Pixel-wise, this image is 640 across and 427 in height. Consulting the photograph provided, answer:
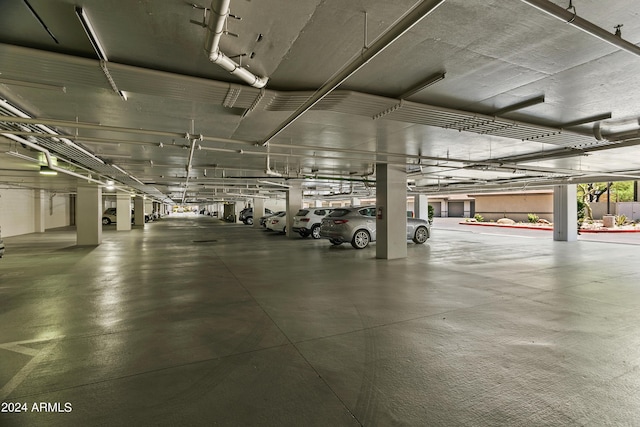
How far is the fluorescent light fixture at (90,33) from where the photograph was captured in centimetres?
240

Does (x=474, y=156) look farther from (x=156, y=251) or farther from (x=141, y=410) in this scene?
(x=156, y=251)

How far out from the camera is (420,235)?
12195 millimetres

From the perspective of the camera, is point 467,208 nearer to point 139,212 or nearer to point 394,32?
point 139,212

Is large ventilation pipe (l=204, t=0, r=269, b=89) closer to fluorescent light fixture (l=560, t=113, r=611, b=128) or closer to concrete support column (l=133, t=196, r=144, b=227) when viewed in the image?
fluorescent light fixture (l=560, t=113, r=611, b=128)

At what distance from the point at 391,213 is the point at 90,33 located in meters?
7.64

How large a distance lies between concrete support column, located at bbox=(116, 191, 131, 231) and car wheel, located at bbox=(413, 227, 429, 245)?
57.9 feet

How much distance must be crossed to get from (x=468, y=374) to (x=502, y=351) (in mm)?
680

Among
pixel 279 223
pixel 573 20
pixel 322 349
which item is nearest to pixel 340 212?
pixel 279 223

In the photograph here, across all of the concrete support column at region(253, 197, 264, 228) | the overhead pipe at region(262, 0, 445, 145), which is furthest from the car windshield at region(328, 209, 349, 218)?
the concrete support column at region(253, 197, 264, 228)

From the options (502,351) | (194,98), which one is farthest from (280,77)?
(502,351)

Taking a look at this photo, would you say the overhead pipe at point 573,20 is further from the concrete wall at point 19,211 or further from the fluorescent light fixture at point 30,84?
the concrete wall at point 19,211

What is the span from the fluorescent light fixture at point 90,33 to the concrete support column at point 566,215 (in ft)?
55.4

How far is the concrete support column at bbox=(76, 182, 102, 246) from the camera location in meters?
11.8

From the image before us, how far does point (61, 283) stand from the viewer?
18.9 ft
